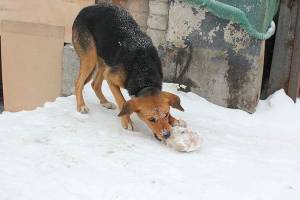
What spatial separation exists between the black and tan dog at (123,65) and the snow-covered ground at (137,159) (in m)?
0.28

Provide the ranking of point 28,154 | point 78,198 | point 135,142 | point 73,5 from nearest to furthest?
point 78,198, point 28,154, point 135,142, point 73,5

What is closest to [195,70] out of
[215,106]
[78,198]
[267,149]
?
[215,106]

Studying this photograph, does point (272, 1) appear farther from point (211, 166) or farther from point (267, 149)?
point (211, 166)

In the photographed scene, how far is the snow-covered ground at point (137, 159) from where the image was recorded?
11.7 ft

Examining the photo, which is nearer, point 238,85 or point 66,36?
point 238,85

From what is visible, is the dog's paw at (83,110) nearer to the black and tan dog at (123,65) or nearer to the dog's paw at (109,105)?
the black and tan dog at (123,65)

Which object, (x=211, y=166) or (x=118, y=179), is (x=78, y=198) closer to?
(x=118, y=179)

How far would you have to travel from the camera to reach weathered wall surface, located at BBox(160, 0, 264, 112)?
18.7 feet

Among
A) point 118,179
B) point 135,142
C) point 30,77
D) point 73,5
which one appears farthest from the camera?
point 30,77

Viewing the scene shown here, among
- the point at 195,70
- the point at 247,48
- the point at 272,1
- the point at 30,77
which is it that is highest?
the point at 272,1

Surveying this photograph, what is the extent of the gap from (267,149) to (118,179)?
5.87ft

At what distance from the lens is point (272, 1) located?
19.0 feet

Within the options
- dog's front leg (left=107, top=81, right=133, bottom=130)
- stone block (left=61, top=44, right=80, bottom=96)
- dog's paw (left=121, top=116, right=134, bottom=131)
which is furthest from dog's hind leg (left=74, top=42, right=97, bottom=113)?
stone block (left=61, top=44, right=80, bottom=96)

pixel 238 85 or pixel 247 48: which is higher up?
pixel 247 48
